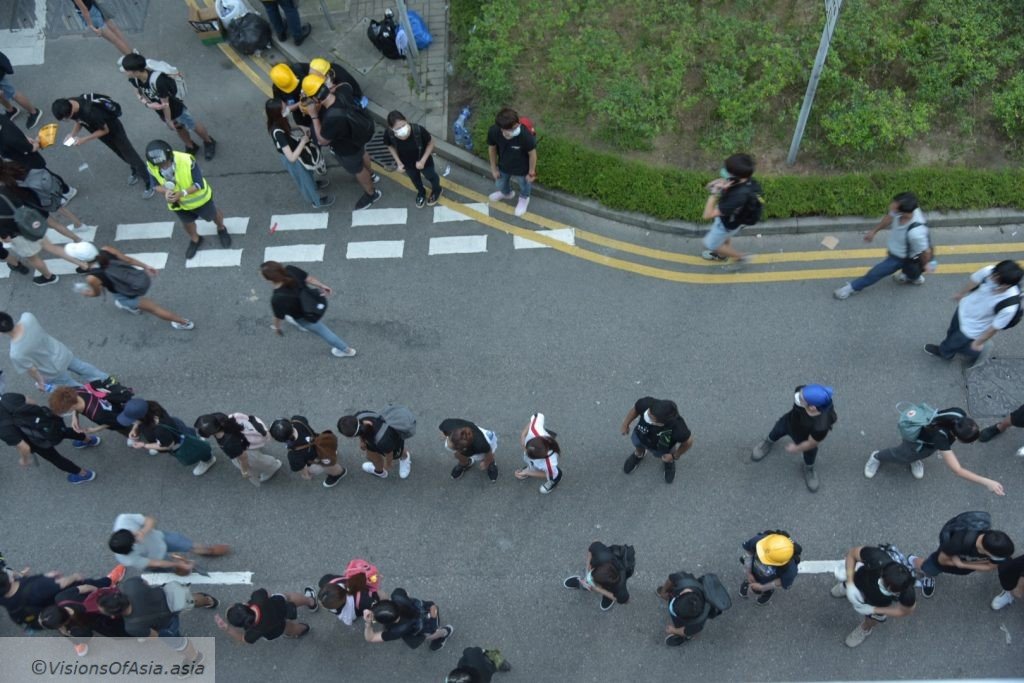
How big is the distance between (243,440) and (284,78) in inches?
171

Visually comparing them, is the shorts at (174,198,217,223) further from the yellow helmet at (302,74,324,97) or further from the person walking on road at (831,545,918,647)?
the person walking on road at (831,545,918,647)

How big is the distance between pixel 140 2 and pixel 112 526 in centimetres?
896

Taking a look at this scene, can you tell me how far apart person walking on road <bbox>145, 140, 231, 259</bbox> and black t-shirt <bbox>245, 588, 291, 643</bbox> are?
196 inches

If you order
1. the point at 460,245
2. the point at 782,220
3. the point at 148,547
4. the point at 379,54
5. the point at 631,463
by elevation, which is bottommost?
the point at 148,547

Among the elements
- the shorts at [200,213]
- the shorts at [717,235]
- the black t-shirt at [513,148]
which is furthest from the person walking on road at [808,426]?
the shorts at [200,213]

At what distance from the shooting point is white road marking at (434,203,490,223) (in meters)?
Result: 10.0

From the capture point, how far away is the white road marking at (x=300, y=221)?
1016 centimetres

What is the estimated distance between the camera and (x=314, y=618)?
7.66m

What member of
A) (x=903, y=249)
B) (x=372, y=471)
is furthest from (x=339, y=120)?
(x=903, y=249)

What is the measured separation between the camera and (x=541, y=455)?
7.09 m

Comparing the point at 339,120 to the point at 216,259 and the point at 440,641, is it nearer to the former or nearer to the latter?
the point at 216,259

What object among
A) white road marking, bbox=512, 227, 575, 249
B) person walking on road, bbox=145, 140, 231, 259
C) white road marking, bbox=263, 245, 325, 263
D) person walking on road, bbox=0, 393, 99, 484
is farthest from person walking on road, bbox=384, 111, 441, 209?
person walking on road, bbox=0, 393, 99, 484

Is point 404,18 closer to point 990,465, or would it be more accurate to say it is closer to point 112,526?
point 112,526

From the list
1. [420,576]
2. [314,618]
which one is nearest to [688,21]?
[420,576]
